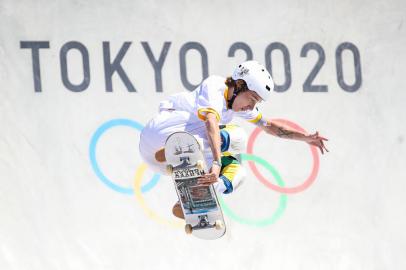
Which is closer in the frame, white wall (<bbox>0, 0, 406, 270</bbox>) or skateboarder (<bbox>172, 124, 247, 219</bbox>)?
skateboarder (<bbox>172, 124, 247, 219</bbox>)

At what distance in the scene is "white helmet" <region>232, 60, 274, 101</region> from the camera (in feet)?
28.5

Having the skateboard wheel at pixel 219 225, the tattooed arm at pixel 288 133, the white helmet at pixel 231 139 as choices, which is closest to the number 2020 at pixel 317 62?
the tattooed arm at pixel 288 133

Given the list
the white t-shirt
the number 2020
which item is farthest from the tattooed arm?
the number 2020

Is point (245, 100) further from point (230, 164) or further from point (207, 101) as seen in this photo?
point (230, 164)

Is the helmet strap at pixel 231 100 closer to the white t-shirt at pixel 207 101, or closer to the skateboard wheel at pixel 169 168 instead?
the white t-shirt at pixel 207 101

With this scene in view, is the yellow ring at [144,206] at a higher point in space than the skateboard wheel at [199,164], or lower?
lower

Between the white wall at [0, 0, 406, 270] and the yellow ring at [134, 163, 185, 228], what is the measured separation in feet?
0.07

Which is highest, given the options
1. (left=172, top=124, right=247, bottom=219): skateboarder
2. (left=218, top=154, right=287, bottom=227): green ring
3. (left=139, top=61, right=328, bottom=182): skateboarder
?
(left=139, top=61, right=328, bottom=182): skateboarder

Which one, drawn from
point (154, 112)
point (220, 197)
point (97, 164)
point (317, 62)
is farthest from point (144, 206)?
point (317, 62)

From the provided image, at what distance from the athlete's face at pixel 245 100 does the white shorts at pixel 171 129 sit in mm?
309

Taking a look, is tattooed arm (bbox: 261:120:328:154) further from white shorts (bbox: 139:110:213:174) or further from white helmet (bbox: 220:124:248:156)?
white shorts (bbox: 139:110:213:174)

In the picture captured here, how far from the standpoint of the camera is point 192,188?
8758 mm

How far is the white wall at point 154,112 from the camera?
10.5 m

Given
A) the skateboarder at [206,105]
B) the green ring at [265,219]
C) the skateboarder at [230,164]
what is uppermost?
the skateboarder at [206,105]
